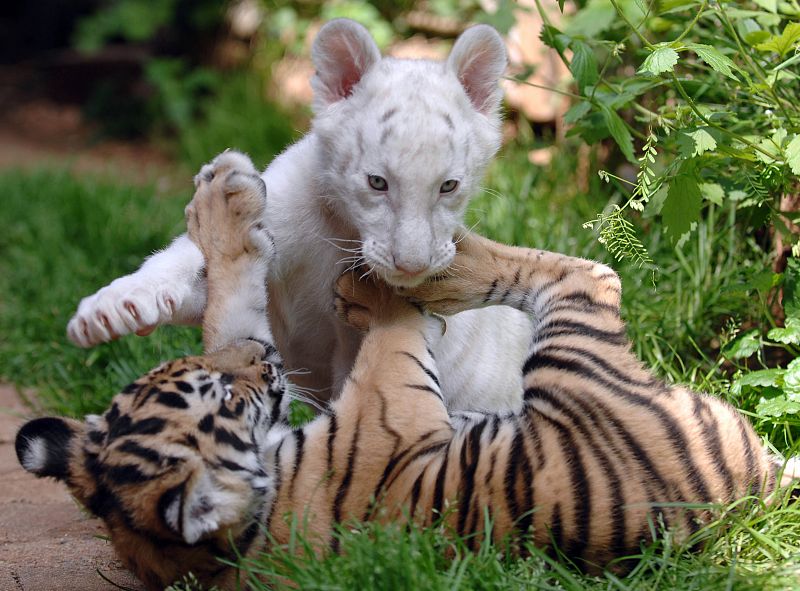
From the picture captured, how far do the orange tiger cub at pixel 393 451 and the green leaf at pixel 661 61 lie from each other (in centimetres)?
74

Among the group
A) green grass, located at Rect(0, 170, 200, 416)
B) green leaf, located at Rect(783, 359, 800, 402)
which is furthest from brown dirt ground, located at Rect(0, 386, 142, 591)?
green leaf, located at Rect(783, 359, 800, 402)

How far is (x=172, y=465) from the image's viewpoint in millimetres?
2586

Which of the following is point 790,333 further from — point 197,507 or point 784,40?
point 197,507

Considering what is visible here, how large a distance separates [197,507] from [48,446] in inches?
21.6

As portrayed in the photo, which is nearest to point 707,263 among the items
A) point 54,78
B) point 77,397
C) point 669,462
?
point 669,462

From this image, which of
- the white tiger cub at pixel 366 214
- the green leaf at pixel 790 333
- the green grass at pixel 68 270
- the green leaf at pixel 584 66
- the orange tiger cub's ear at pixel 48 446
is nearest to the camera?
the orange tiger cub's ear at pixel 48 446

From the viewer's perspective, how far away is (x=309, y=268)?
3.62m

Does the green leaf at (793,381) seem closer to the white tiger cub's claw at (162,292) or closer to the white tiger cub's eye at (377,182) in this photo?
the white tiger cub's eye at (377,182)

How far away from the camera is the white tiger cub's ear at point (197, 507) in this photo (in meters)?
2.51

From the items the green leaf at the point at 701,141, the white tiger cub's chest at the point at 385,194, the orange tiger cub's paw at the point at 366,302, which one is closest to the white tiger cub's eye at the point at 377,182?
the white tiger cub's chest at the point at 385,194

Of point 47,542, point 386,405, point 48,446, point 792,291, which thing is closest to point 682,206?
point 792,291

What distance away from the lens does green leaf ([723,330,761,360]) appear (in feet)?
13.0

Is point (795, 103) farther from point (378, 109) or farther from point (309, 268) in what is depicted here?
point (309, 268)

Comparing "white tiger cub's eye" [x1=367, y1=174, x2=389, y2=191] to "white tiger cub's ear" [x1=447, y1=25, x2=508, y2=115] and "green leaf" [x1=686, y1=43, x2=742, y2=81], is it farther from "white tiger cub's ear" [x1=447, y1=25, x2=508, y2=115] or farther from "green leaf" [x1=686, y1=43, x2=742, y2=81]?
Result: "green leaf" [x1=686, y1=43, x2=742, y2=81]
